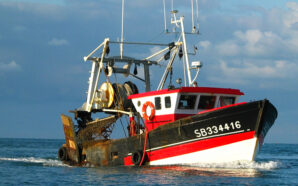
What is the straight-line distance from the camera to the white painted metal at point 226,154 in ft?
78.0

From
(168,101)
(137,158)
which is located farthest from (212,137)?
(137,158)

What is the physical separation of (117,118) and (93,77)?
3242mm

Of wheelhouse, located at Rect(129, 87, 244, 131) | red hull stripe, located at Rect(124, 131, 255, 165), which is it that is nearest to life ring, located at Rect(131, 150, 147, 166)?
red hull stripe, located at Rect(124, 131, 255, 165)

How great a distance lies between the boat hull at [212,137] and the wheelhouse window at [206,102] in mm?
2139

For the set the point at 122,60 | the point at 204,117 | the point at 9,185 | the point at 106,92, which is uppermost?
the point at 122,60

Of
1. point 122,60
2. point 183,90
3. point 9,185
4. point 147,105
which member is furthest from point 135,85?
point 9,185

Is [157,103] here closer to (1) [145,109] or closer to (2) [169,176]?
(1) [145,109]

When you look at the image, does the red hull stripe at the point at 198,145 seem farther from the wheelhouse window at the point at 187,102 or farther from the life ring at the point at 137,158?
the wheelhouse window at the point at 187,102

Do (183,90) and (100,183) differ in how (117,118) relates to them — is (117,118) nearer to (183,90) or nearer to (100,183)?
(183,90)

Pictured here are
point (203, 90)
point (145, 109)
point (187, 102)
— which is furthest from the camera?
point (145, 109)

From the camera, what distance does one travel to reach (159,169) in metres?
25.1

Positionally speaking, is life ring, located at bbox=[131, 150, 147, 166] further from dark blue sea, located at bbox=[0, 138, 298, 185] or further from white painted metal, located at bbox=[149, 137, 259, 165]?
white painted metal, located at bbox=[149, 137, 259, 165]

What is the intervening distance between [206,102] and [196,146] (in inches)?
117

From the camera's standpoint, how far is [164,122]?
87.1ft
